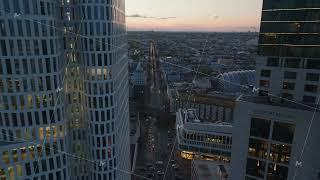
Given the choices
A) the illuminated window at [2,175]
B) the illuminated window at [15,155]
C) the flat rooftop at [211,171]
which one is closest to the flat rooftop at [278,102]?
the illuminated window at [15,155]

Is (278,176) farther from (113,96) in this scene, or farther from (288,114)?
(113,96)

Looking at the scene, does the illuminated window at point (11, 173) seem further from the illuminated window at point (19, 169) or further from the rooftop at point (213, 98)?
the rooftop at point (213, 98)

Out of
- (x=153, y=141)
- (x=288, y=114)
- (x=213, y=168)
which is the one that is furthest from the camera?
(x=153, y=141)

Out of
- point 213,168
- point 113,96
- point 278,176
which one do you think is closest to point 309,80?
point 278,176

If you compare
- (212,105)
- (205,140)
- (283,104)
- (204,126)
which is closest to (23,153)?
(283,104)

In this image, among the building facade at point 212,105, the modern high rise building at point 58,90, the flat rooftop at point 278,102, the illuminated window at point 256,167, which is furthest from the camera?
the building facade at point 212,105

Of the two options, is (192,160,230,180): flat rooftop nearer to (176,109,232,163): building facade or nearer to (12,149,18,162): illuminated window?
(176,109,232,163): building facade

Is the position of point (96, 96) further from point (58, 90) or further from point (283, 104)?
point (283, 104)
